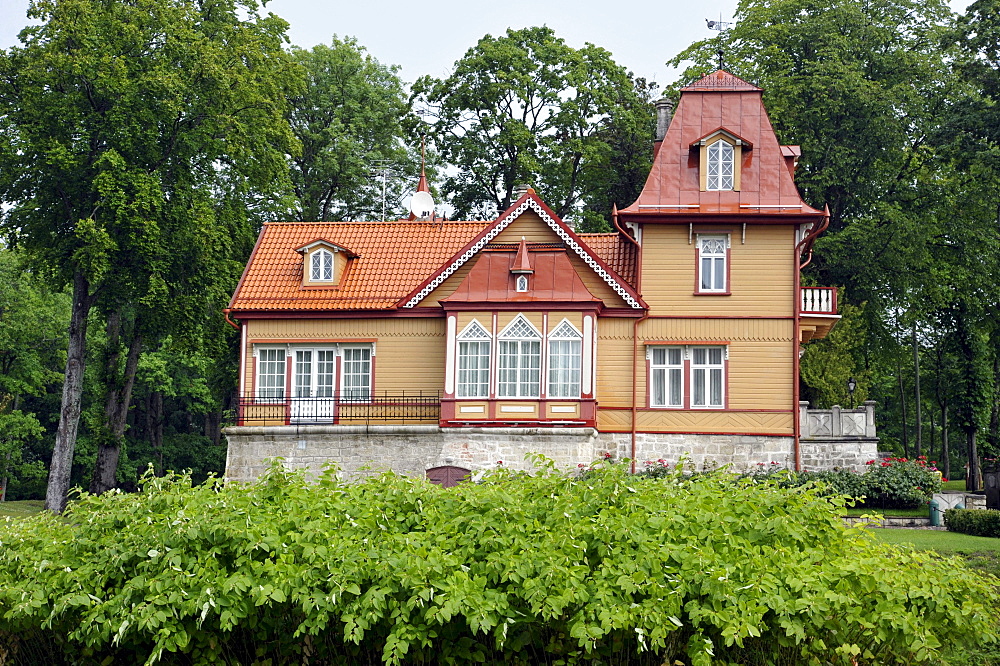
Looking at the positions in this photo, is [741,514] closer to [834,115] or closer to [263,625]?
[263,625]

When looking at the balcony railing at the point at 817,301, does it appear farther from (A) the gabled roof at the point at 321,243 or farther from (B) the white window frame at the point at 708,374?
(A) the gabled roof at the point at 321,243

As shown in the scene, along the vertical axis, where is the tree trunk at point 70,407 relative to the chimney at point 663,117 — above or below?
below

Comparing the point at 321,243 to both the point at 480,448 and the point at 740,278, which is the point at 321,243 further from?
the point at 740,278

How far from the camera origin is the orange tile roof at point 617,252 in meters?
28.3

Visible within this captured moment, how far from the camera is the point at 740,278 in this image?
27344mm

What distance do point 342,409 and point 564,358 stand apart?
5.46 metres

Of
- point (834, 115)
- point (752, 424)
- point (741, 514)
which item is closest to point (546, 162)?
point (834, 115)

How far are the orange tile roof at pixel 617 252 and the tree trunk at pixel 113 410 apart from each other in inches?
546

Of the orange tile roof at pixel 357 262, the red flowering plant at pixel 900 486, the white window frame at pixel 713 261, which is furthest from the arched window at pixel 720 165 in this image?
the red flowering plant at pixel 900 486

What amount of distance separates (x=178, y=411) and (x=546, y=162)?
19.6 meters

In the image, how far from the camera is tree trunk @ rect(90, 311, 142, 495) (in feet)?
110

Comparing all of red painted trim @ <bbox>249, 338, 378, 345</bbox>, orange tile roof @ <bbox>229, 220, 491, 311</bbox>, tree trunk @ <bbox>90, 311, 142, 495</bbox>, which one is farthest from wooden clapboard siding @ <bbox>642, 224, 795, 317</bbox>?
tree trunk @ <bbox>90, 311, 142, 495</bbox>

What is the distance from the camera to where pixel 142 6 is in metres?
32.8

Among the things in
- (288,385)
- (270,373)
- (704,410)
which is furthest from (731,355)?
(270,373)
